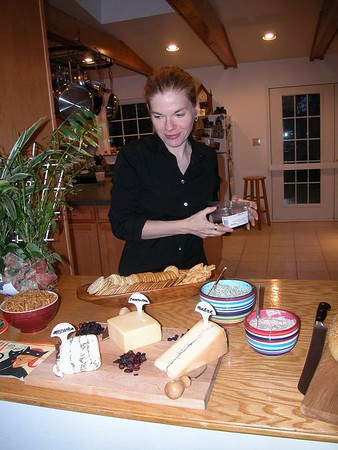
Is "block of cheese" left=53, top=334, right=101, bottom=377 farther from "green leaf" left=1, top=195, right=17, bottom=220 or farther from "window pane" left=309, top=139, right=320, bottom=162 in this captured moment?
"window pane" left=309, top=139, right=320, bottom=162

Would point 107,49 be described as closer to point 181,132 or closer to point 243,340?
point 181,132

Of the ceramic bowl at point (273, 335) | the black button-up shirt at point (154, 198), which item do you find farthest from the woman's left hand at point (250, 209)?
the ceramic bowl at point (273, 335)

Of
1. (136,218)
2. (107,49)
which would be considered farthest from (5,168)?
(107,49)

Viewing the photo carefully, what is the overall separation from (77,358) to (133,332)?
0.15 meters

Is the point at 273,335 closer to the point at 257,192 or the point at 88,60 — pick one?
the point at 88,60

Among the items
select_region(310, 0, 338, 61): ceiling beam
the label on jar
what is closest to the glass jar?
the label on jar

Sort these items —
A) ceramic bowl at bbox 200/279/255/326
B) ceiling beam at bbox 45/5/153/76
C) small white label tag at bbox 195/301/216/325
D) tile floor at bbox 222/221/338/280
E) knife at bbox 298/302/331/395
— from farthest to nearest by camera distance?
tile floor at bbox 222/221/338/280 → ceiling beam at bbox 45/5/153/76 → ceramic bowl at bbox 200/279/255/326 → small white label tag at bbox 195/301/216/325 → knife at bbox 298/302/331/395

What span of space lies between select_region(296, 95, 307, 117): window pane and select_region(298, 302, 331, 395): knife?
550 centimetres

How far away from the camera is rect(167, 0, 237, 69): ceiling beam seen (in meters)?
3.37

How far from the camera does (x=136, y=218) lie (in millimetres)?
1563

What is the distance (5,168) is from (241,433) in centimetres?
96

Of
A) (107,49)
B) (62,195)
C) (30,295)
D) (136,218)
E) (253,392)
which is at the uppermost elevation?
(107,49)

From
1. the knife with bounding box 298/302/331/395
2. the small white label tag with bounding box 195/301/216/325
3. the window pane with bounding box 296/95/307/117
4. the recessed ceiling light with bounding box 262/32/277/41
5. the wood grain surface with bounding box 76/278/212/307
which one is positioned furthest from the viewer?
the window pane with bounding box 296/95/307/117

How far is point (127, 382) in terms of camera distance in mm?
880
